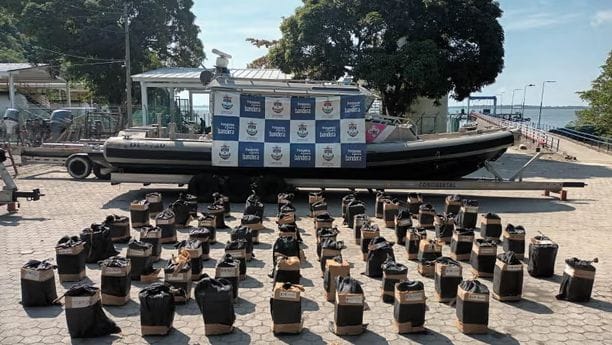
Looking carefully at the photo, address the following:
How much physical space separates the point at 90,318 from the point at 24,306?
4.38ft

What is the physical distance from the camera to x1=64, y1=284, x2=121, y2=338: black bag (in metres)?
4.89

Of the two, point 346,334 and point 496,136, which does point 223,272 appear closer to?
point 346,334

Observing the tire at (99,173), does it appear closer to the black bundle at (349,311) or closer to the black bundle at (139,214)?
the black bundle at (139,214)

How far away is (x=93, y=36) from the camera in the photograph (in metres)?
31.4

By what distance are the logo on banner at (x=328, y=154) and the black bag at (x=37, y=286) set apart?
6840 millimetres

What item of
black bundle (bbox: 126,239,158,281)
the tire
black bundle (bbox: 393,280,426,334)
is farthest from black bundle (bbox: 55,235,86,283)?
the tire

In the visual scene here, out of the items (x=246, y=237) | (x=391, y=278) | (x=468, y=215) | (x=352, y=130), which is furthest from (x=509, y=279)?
(x=352, y=130)

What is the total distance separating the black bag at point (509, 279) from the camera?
598 centimetres

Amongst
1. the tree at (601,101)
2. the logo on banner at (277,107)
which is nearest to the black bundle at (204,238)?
the logo on banner at (277,107)

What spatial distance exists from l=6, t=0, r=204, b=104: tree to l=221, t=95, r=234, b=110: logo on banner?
2213 cm

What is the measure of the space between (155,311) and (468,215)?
6346mm

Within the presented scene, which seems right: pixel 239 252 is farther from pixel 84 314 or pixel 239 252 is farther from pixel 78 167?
pixel 78 167

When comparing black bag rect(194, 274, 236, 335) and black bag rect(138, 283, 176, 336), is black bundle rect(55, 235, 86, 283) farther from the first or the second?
black bag rect(194, 274, 236, 335)

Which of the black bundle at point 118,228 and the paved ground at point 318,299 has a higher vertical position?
the black bundle at point 118,228
